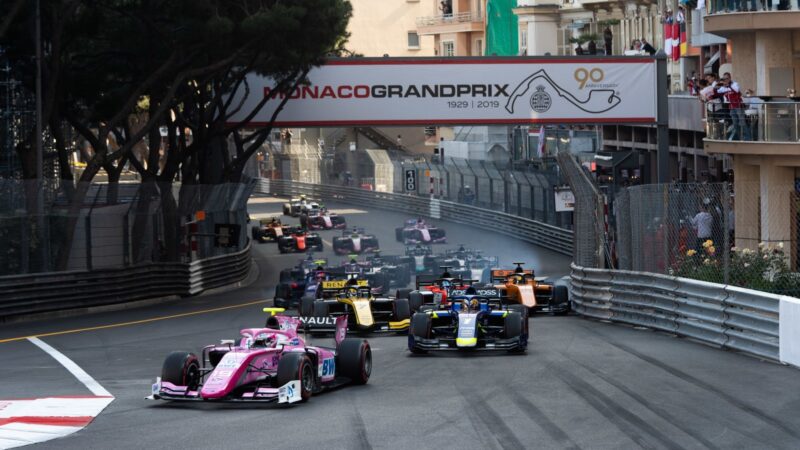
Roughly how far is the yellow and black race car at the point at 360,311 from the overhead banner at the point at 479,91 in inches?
689

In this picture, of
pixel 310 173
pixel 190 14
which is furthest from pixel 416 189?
pixel 190 14

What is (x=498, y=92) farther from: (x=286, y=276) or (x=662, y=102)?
(x=286, y=276)

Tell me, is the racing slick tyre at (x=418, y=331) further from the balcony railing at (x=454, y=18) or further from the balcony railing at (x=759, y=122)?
the balcony railing at (x=454, y=18)

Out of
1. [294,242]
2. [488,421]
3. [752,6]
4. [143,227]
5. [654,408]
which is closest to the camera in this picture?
[488,421]

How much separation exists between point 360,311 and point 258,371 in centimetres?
773

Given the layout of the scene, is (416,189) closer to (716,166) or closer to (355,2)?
(716,166)

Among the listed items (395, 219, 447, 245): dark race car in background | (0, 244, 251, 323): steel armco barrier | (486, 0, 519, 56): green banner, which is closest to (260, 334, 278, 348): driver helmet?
(0, 244, 251, 323): steel armco barrier

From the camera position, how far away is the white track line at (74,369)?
16.0m

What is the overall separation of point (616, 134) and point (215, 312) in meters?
32.5

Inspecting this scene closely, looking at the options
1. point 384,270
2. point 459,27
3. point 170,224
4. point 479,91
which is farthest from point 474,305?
point 459,27

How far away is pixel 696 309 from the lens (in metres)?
19.8

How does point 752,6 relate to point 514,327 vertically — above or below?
above

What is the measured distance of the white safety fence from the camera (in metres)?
16.9

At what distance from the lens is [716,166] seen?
140ft
